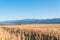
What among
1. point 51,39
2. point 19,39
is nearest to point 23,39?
point 19,39

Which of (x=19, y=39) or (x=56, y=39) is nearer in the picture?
(x=19, y=39)

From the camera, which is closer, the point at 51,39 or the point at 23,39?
the point at 23,39

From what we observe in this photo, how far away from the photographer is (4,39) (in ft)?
37.6

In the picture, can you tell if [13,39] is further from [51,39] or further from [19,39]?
[51,39]

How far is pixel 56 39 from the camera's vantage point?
12297 millimetres

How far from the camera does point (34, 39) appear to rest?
12148mm

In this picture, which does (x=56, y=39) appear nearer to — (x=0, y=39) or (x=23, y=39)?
(x=23, y=39)

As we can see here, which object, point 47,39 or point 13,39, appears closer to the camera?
point 13,39

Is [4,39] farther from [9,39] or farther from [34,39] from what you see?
[34,39]

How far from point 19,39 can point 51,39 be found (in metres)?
2.28

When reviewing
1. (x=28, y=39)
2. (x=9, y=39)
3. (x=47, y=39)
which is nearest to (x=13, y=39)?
(x=9, y=39)

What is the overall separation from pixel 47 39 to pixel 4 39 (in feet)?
9.46

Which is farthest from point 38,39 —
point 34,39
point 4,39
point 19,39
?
point 4,39

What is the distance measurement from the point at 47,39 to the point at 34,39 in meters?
0.96
